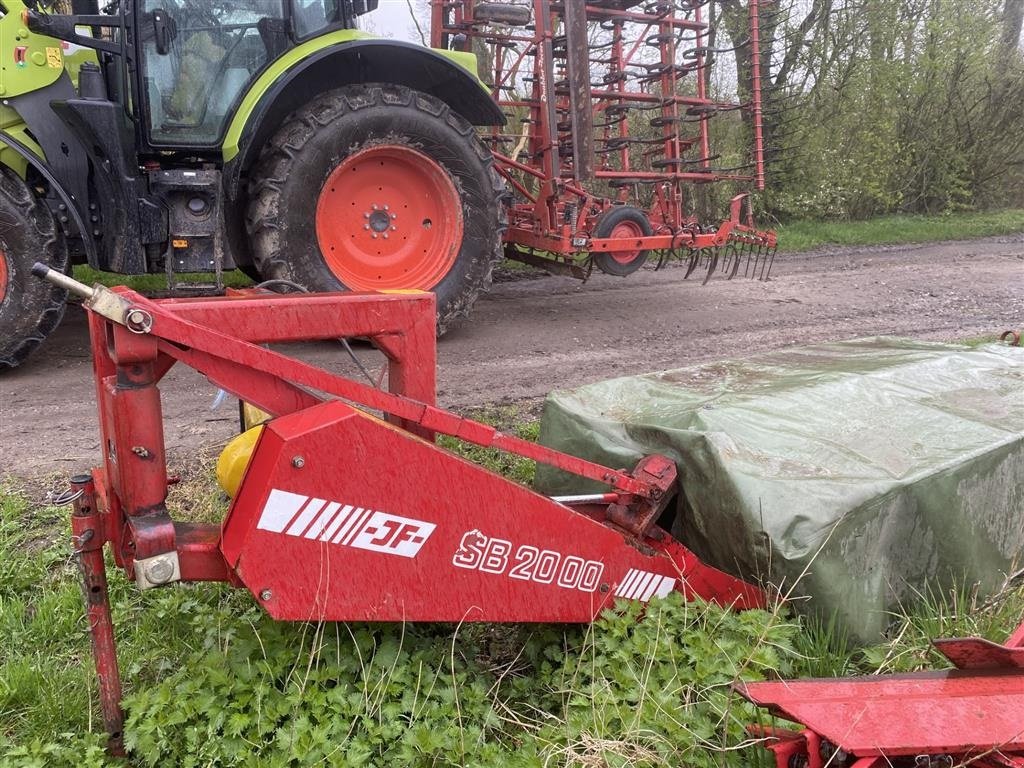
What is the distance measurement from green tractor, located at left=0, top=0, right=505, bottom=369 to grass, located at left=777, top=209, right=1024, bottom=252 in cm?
628

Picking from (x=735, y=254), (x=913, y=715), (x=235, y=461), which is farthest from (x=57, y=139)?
(x=735, y=254)

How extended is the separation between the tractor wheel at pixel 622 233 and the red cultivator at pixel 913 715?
478 cm

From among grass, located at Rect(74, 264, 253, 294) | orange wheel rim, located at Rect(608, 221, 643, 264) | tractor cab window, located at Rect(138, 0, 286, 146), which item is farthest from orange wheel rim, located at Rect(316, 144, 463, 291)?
orange wheel rim, located at Rect(608, 221, 643, 264)

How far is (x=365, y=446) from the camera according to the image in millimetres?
1836

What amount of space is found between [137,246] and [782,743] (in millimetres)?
4065

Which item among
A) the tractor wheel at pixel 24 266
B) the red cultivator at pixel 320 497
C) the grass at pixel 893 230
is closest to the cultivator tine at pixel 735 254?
the grass at pixel 893 230

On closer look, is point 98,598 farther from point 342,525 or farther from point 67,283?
point 67,283

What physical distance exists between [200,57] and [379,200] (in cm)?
129

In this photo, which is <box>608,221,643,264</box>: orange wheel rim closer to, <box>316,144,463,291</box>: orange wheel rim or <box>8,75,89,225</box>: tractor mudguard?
<box>316,144,463,291</box>: orange wheel rim

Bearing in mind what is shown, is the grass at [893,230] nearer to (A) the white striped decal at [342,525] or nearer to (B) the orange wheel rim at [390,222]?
(B) the orange wheel rim at [390,222]

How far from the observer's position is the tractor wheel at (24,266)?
430cm

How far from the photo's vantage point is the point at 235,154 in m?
4.71

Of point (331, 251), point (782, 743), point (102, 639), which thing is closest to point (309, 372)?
point (102, 639)

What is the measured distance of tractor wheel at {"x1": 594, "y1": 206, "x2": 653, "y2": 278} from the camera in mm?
6344
